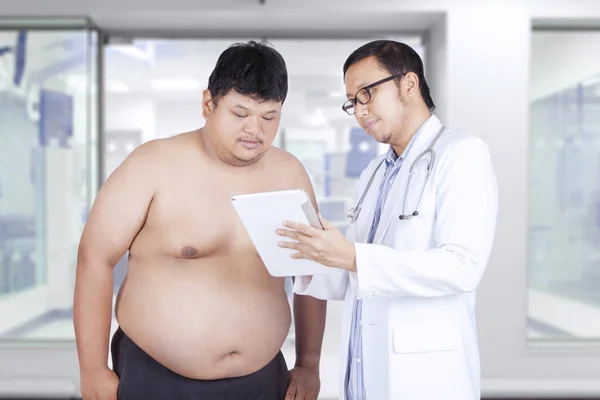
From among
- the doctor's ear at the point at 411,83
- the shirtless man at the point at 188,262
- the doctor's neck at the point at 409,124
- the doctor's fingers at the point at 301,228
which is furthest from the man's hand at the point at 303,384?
the doctor's ear at the point at 411,83

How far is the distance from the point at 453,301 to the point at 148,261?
0.81m

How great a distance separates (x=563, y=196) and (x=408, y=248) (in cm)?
263

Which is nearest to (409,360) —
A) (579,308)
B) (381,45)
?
(381,45)

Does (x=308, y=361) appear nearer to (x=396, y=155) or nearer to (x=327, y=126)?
(x=396, y=155)

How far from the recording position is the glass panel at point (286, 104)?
3873 millimetres

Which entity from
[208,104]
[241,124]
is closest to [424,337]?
[241,124]

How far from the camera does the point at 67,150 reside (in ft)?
12.3

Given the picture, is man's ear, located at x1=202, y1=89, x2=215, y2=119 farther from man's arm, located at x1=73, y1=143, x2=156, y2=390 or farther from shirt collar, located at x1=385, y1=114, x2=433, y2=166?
shirt collar, located at x1=385, y1=114, x2=433, y2=166

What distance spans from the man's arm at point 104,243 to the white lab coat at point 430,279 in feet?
1.57

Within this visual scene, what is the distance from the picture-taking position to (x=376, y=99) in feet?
5.30

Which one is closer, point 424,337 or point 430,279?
point 430,279

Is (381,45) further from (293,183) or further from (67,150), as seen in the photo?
(67,150)

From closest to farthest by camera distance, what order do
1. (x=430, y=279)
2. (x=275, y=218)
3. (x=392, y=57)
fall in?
1. (x=275, y=218)
2. (x=430, y=279)
3. (x=392, y=57)

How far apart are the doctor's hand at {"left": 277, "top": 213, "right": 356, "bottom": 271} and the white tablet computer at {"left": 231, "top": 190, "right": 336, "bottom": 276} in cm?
1
